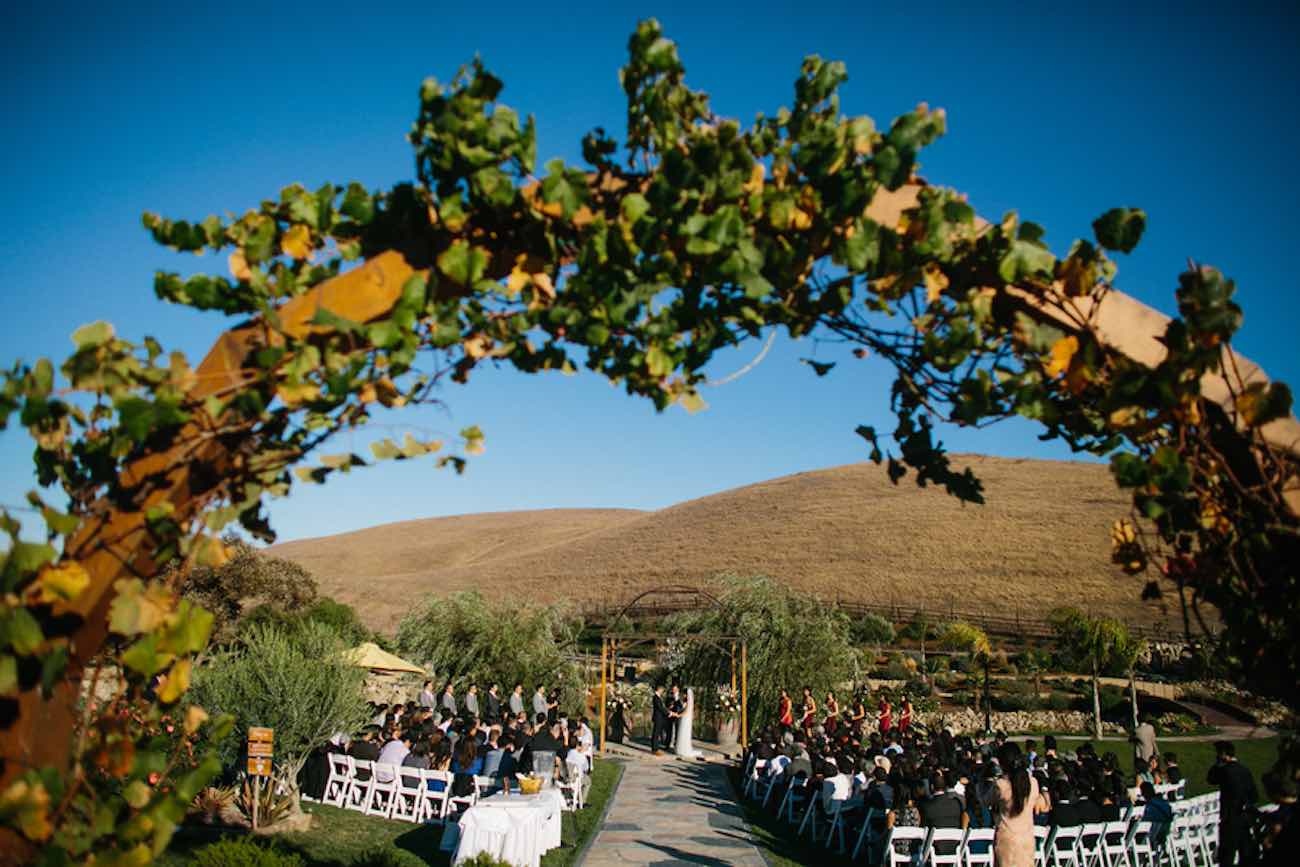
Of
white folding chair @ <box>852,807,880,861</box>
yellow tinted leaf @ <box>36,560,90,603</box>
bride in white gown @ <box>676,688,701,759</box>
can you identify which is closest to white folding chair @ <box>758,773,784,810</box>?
white folding chair @ <box>852,807,880,861</box>

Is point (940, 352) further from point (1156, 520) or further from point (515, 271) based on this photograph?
point (515, 271)

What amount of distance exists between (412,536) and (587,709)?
340 feet

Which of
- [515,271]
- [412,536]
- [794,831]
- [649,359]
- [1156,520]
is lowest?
[794,831]

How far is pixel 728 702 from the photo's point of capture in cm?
2330

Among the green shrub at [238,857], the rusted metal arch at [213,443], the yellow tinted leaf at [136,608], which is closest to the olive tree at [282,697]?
the green shrub at [238,857]

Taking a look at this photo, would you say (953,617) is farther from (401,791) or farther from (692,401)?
(692,401)

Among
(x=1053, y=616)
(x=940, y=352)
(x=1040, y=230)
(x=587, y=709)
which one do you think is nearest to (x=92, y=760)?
(x=940, y=352)

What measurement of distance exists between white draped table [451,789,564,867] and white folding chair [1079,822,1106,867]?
5.16 meters

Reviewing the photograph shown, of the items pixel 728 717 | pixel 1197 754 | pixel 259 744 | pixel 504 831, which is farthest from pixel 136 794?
pixel 1197 754

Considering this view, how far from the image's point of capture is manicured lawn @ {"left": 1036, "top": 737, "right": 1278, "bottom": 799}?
17.9m

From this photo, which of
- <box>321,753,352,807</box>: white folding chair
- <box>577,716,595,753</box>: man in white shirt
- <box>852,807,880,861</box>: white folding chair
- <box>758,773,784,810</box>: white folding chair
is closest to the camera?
<box>852,807,880,861</box>: white folding chair

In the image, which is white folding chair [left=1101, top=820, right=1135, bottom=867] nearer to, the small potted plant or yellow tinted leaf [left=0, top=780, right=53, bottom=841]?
yellow tinted leaf [left=0, top=780, right=53, bottom=841]

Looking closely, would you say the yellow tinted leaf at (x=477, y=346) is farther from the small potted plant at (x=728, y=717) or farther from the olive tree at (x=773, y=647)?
the small potted plant at (x=728, y=717)

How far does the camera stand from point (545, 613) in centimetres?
2520
